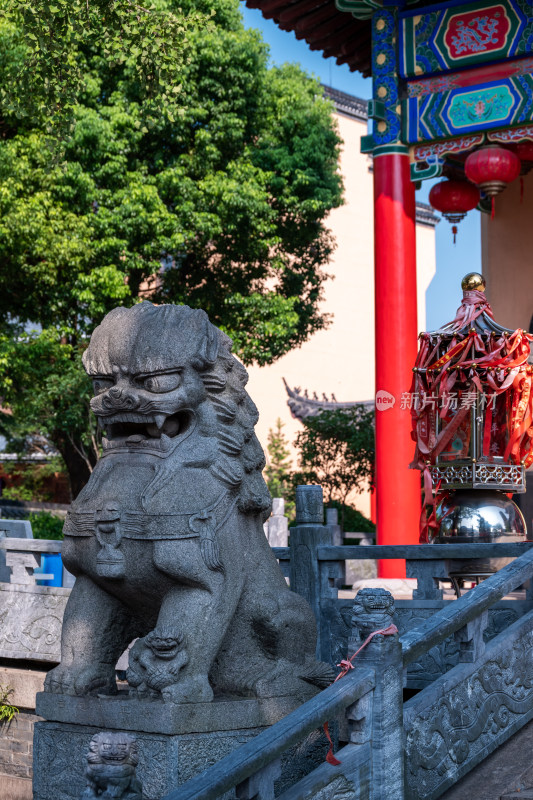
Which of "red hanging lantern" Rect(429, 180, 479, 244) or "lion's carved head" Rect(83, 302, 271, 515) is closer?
"lion's carved head" Rect(83, 302, 271, 515)

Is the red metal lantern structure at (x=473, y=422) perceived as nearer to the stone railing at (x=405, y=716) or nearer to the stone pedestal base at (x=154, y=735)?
the stone railing at (x=405, y=716)

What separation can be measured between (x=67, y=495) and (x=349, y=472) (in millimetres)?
7843

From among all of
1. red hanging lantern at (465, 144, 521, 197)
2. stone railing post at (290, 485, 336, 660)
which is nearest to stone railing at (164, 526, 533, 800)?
stone railing post at (290, 485, 336, 660)

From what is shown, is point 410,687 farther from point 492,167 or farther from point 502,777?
point 492,167

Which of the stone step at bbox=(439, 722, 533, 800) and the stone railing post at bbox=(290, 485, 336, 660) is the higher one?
the stone railing post at bbox=(290, 485, 336, 660)

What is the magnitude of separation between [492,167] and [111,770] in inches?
289

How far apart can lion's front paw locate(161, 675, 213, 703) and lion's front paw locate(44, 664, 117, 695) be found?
0.40m

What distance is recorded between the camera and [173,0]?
13.4 meters

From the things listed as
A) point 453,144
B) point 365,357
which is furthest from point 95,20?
point 365,357

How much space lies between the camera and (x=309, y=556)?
5543mm

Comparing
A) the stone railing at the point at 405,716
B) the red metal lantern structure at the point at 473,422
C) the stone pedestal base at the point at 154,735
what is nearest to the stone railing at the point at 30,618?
the red metal lantern structure at the point at 473,422

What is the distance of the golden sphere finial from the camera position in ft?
22.0

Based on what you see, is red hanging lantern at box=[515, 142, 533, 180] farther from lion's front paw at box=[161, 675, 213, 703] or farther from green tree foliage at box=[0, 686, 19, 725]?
lion's front paw at box=[161, 675, 213, 703]

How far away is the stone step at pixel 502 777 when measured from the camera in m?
3.77
